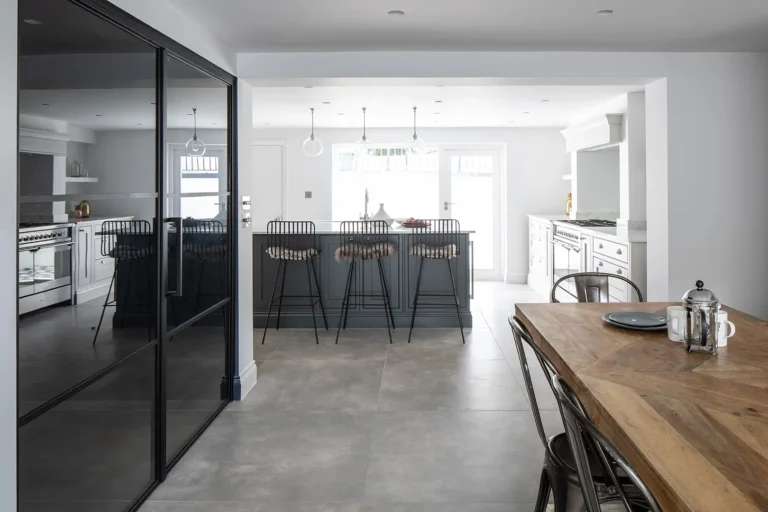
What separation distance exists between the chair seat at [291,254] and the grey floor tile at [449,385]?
1354mm

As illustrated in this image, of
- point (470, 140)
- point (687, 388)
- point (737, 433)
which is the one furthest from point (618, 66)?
point (470, 140)

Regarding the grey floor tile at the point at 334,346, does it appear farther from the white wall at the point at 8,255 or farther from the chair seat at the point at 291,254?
the white wall at the point at 8,255

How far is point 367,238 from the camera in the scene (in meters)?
5.69

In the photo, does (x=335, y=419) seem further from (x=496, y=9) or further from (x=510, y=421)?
(x=496, y=9)

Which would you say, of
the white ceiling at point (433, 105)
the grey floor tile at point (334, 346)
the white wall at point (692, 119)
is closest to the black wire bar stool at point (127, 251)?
the white wall at point (692, 119)

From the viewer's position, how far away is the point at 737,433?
130cm

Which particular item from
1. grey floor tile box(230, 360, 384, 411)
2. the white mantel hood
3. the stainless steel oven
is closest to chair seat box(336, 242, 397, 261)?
grey floor tile box(230, 360, 384, 411)

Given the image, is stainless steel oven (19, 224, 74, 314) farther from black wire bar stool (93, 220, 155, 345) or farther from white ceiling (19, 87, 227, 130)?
white ceiling (19, 87, 227, 130)

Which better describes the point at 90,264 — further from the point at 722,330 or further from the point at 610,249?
the point at 610,249

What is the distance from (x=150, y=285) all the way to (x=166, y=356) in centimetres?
39

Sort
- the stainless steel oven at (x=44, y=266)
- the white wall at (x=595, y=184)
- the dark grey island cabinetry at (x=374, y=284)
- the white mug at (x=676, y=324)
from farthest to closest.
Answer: the white wall at (x=595, y=184) → the dark grey island cabinetry at (x=374, y=284) → the white mug at (x=676, y=324) → the stainless steel oven at (x=44, y=266)

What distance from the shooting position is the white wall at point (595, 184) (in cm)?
732

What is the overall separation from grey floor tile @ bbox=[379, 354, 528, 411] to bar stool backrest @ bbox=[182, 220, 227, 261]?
1.37m

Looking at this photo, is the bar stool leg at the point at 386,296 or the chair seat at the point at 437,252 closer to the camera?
the chair seat at the point at 437,252
